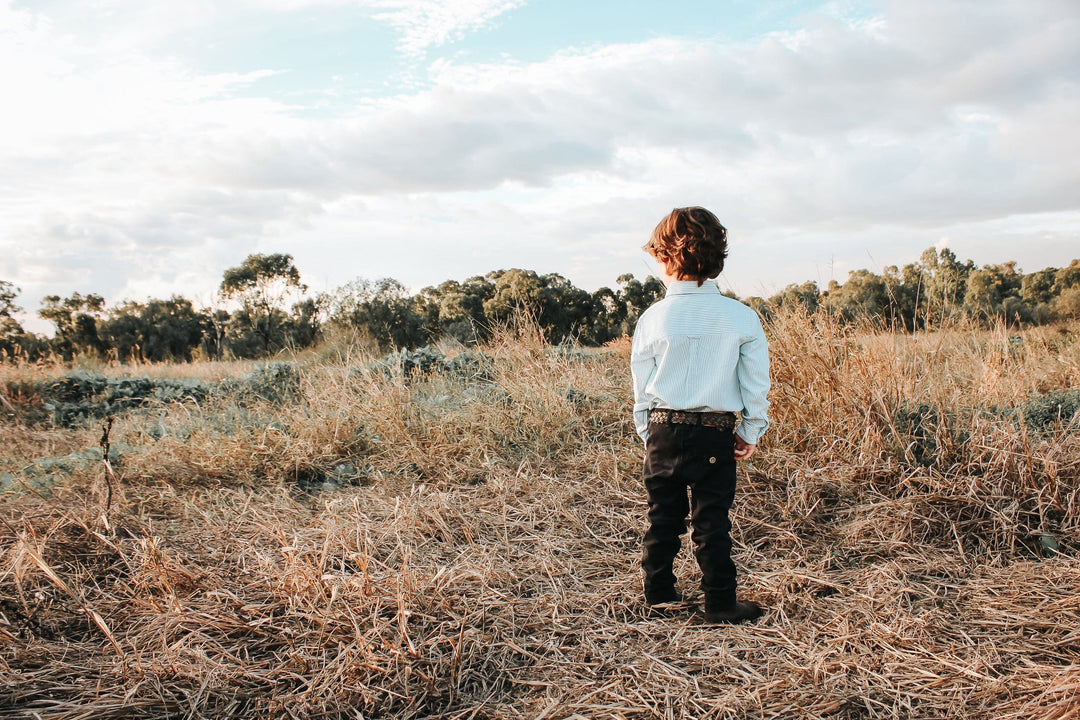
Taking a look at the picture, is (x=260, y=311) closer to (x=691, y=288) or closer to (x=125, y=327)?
(x=125, y=327)

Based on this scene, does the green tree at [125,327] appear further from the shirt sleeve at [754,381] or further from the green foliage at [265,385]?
the shirt sleeve at [754,381]

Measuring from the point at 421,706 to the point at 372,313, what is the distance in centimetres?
1470

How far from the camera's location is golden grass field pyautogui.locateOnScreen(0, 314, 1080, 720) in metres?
2.04

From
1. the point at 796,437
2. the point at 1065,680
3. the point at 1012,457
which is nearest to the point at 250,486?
the point at 796,437


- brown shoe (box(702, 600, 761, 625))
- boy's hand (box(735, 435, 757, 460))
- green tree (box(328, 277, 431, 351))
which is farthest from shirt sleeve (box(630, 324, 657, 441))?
green tree (box(328, 277, 431, 351))

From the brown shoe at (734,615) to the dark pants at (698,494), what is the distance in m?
0.02

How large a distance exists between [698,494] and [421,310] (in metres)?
18.4

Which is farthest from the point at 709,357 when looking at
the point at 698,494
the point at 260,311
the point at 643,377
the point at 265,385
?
the point at 260,311

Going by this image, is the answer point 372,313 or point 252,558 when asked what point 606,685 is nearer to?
point 252,558

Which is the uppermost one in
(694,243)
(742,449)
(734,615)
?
(694,243)

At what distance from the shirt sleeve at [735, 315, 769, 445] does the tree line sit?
2178 mm

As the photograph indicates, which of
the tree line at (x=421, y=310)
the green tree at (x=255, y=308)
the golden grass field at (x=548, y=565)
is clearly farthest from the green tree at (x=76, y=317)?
the golden grass field at (x=548, y=565)

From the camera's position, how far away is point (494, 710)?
200 centimetres

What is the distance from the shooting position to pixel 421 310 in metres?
20.1
